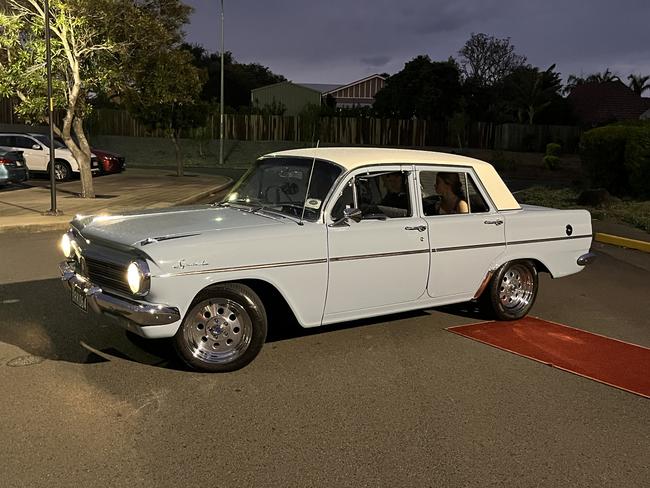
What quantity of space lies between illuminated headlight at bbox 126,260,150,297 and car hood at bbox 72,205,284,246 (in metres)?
0.16

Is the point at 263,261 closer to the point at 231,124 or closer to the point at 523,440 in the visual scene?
the point at 523,440

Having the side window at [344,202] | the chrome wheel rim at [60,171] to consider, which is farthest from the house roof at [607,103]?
the side window at [344,202]

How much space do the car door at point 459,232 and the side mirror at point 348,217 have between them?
0.81m

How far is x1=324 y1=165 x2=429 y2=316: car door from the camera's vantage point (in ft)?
→ 16.0

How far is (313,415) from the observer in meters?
3.95

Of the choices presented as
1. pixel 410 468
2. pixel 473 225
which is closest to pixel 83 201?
pixel 473 225

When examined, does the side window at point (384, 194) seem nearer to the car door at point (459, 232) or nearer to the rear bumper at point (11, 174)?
the car door at point (459, 232)

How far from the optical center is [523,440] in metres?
3.70

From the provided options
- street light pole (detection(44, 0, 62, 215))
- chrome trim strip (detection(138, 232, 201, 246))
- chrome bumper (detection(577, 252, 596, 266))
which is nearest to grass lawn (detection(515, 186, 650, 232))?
chrome bumper (detection(577, 252, 596, 266))

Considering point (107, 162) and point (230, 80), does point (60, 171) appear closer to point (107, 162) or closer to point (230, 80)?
point (107, 162)

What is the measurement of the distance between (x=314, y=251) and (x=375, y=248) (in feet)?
1.87

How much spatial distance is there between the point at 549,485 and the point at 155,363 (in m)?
2.93

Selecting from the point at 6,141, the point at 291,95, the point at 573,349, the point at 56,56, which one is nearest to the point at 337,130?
the point at 291,95

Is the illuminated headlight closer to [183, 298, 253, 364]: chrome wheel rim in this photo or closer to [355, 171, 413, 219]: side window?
[183, 298, 253, 364]: chrome wheel rim
